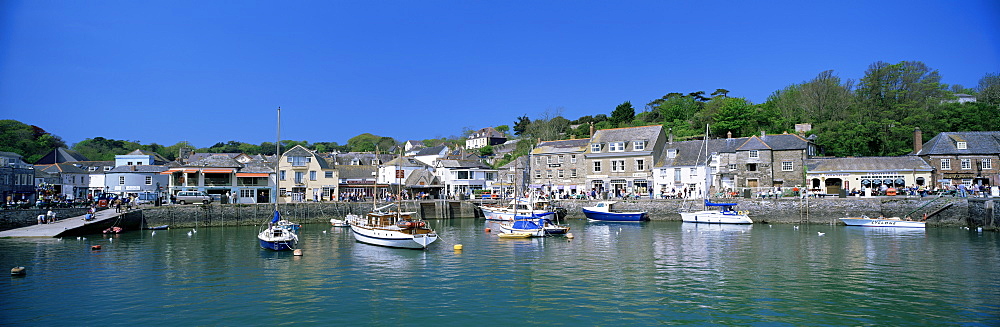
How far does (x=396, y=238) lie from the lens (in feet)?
108

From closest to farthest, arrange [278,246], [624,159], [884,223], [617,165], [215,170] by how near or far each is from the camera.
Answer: [278,246] → [884,223] → [215,170] → [624,159] → [617,165]

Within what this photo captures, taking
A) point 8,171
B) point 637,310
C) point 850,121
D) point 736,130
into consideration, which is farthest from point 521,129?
point 637,310

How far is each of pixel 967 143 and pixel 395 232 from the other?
5131cm

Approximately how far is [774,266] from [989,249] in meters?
14.0

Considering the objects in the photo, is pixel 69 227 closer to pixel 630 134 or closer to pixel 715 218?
pixel 715 218

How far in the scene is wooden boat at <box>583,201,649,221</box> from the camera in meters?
52.4

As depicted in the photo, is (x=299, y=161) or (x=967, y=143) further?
(x=299, y=161)

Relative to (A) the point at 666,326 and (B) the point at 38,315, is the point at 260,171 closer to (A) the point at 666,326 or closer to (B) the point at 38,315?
(B) the point at 38,315

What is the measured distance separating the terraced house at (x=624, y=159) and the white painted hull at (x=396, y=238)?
117 feet

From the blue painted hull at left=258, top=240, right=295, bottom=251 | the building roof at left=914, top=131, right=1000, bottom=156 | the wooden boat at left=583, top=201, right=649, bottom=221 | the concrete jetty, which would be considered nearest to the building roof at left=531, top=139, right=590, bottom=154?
the wooden boat at left=583, top=201, right=649, bottom=221

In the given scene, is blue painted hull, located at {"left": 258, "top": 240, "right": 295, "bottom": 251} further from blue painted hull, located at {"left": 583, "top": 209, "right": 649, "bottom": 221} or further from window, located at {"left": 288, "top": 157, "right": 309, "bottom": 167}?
window, located at {"left": 288, "top": 157, "right": 309, "bottom": 167}

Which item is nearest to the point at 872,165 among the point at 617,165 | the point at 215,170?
the point at 617,165

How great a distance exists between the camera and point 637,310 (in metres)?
19.3

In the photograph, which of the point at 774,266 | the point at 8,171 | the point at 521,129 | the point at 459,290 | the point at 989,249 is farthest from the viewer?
the point at 521,129
